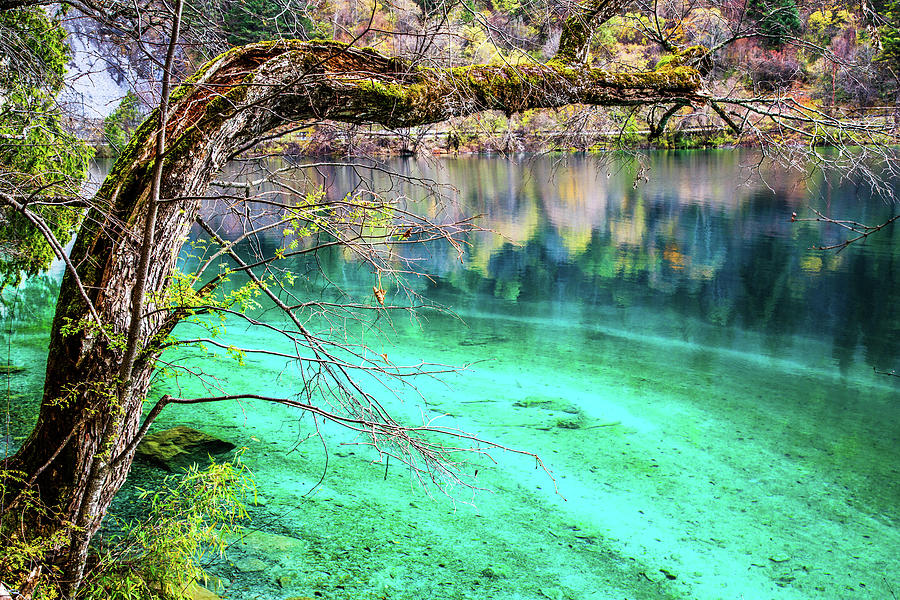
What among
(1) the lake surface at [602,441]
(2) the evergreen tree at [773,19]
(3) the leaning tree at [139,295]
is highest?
(2) the evergreen tree at [773,19]

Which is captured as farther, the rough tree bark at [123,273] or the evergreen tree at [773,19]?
the evergreen tree at [773,19]

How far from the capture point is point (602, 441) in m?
4.66

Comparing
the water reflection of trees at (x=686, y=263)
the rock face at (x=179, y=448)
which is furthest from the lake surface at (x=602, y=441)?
the rock face at (x=179, y=448)

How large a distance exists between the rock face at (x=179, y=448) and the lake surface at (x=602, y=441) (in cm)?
18

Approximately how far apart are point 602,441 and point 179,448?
286 centimetres

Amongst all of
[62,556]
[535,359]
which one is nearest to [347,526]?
[62,556]

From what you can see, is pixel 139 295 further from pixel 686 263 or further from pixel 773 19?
pixel 686 263

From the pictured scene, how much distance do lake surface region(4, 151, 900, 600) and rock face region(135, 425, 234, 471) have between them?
18 centimetres

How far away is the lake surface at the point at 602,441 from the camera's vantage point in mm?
3158

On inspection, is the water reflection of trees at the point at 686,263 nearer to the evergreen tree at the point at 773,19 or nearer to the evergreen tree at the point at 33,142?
the evergreen tree at the point at 773,19

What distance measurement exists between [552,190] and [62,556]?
1911 centimetres

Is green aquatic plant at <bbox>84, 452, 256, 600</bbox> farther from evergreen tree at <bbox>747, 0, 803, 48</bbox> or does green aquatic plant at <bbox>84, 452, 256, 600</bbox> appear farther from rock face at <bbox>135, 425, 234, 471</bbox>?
evergreen tree at <bbox>747, 0, 803, 48</bbox>

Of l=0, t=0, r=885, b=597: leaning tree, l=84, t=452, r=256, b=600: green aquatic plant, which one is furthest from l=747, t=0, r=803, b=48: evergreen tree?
l=84, t=452, r=256, b=600: green aquatic plant

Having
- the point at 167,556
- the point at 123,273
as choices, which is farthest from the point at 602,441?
the point at 123,273
